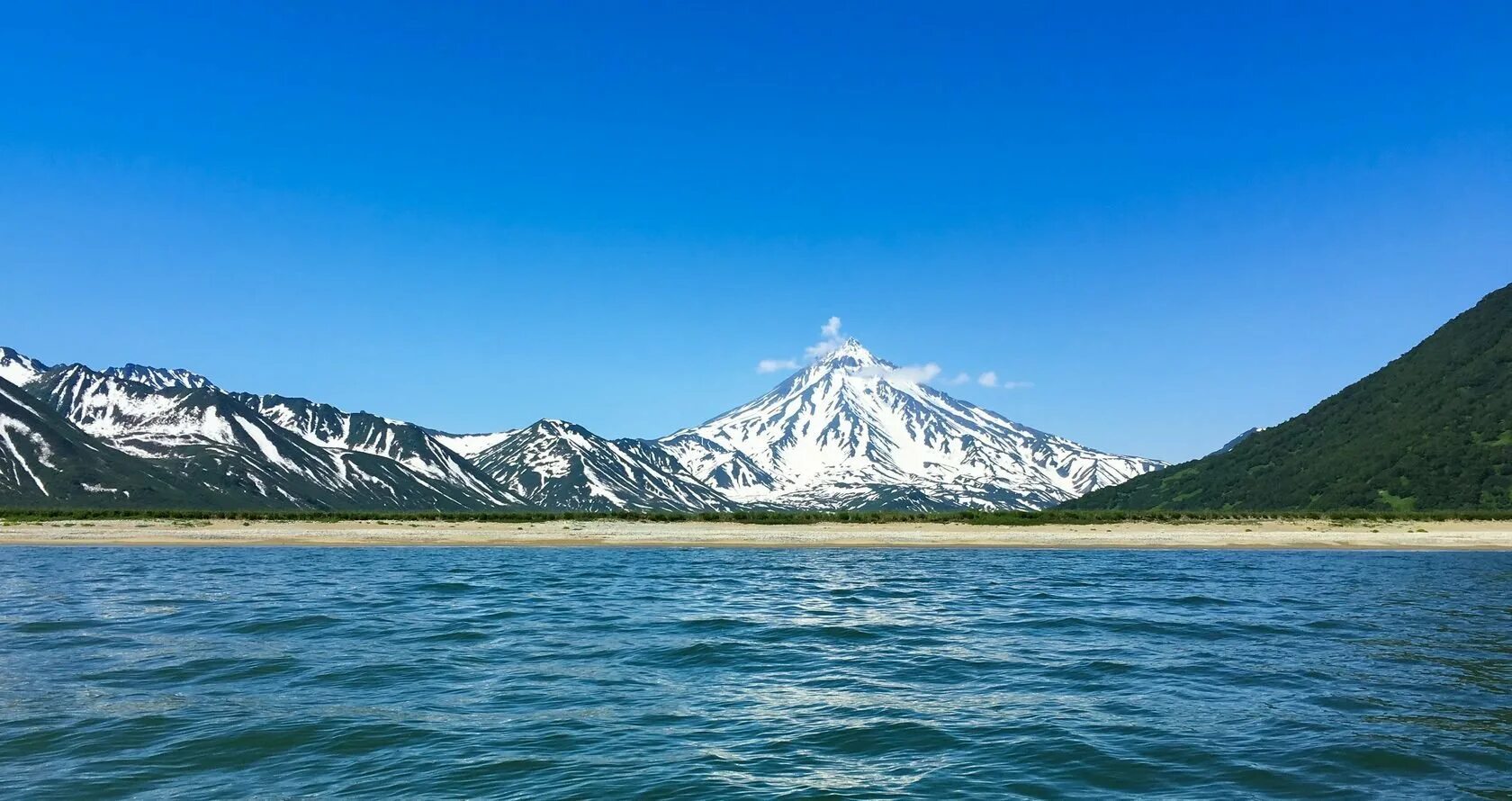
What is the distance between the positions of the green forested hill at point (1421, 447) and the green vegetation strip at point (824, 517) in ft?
107

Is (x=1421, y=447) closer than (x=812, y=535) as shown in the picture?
No

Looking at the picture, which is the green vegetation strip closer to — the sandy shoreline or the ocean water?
the sandy shoreline

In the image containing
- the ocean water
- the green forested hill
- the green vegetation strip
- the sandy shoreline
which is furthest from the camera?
the green forested hill

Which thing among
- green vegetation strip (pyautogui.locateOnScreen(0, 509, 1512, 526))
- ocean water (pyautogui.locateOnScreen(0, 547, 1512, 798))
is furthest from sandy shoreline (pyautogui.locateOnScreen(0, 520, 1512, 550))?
ocean water (pyautogui.locateOnScreen(0, 547, 1512, 798))

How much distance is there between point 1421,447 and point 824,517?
113 meters

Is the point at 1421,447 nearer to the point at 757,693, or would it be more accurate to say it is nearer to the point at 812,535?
the point at 812,535

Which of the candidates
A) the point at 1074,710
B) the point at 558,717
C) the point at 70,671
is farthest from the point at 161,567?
the point at 1074,710

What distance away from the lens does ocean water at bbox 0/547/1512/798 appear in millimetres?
13477

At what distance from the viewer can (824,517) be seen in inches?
4582

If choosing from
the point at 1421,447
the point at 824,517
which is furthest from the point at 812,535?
the point at 1421,447

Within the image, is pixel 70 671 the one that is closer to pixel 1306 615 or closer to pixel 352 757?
pixel 352 757

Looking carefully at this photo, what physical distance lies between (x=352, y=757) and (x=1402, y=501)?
166454mm

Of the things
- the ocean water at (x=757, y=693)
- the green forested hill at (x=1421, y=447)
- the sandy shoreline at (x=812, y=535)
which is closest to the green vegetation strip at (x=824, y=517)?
the sandy shoreline at (x=812, y=535)

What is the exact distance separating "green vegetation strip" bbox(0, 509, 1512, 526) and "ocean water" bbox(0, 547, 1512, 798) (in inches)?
2598
